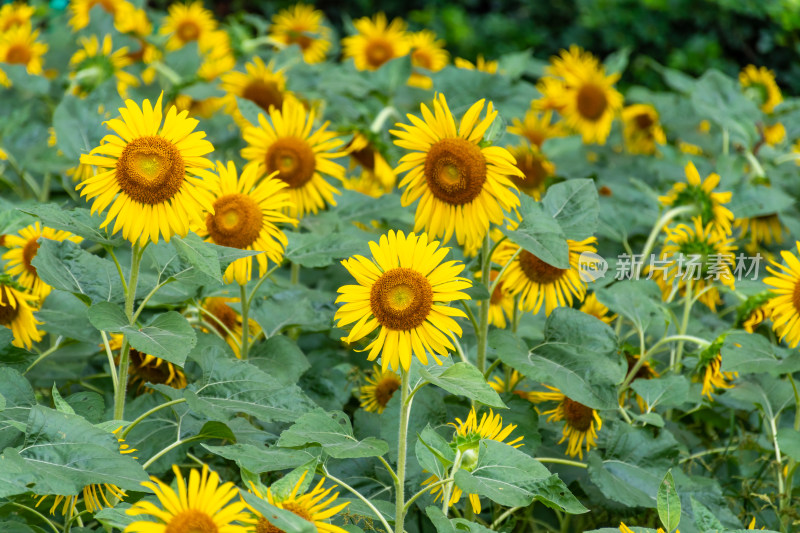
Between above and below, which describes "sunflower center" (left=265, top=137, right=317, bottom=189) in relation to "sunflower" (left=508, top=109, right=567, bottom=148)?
above

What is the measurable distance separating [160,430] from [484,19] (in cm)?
453

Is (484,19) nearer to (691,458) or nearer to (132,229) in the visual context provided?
(691,458)

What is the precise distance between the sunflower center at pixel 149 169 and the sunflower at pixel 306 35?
2.42m

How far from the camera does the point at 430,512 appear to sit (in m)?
1.42

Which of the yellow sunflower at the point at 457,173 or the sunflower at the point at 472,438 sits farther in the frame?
the yellow sunflower at the point at 457,173

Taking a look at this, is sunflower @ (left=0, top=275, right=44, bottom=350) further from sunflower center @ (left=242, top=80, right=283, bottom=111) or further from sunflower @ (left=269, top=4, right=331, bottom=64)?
sunflower @ (left=269, top=4, right=331, bottom=64)

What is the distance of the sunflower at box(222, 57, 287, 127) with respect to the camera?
9.53ft

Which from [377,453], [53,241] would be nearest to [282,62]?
[53,241]

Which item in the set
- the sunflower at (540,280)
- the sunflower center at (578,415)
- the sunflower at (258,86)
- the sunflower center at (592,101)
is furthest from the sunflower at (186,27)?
the sunflower center at (578,415)

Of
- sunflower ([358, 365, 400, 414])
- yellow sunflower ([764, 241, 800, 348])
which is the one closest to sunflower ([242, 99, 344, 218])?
sunflower ([358, 365, 400, 414])

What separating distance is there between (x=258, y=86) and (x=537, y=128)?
121 cm

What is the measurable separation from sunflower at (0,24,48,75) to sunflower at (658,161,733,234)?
2508 millimetres

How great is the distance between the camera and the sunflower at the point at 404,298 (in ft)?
4.78

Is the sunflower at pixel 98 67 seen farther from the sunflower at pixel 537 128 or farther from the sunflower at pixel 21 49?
the sunflower at pixel 537 128
